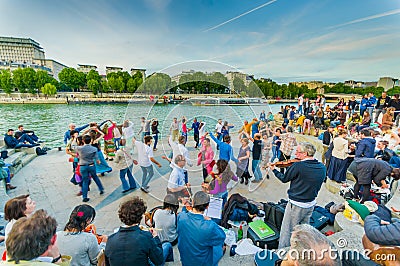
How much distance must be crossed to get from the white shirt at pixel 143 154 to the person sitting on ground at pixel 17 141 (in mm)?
7120

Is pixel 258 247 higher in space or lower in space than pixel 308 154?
lower

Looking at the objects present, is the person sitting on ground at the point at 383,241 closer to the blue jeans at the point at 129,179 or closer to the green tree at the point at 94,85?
the blue jeans at the point at 129,179

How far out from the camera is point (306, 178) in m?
2.87

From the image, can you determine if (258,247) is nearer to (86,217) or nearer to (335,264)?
(335,264)

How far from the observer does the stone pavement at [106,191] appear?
4.55 meters

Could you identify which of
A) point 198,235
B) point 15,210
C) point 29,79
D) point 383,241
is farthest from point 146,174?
point 29,79

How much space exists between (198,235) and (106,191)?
14.2 ft

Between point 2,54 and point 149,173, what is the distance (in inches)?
5250

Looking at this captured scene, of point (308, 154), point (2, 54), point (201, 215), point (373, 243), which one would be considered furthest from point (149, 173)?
point (2, 54)

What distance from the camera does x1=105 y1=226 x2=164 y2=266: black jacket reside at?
1.85 metres

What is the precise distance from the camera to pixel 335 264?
4.49 feet

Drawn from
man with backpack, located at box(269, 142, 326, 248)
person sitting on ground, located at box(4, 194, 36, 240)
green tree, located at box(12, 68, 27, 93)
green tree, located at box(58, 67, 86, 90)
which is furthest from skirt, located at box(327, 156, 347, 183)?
green tree, located at box(58, 67, 86, 90)

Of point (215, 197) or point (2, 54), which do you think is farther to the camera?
point (2, 54)

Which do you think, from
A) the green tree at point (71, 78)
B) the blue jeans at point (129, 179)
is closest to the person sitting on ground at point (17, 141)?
the blue jeans at point (129, 179)
